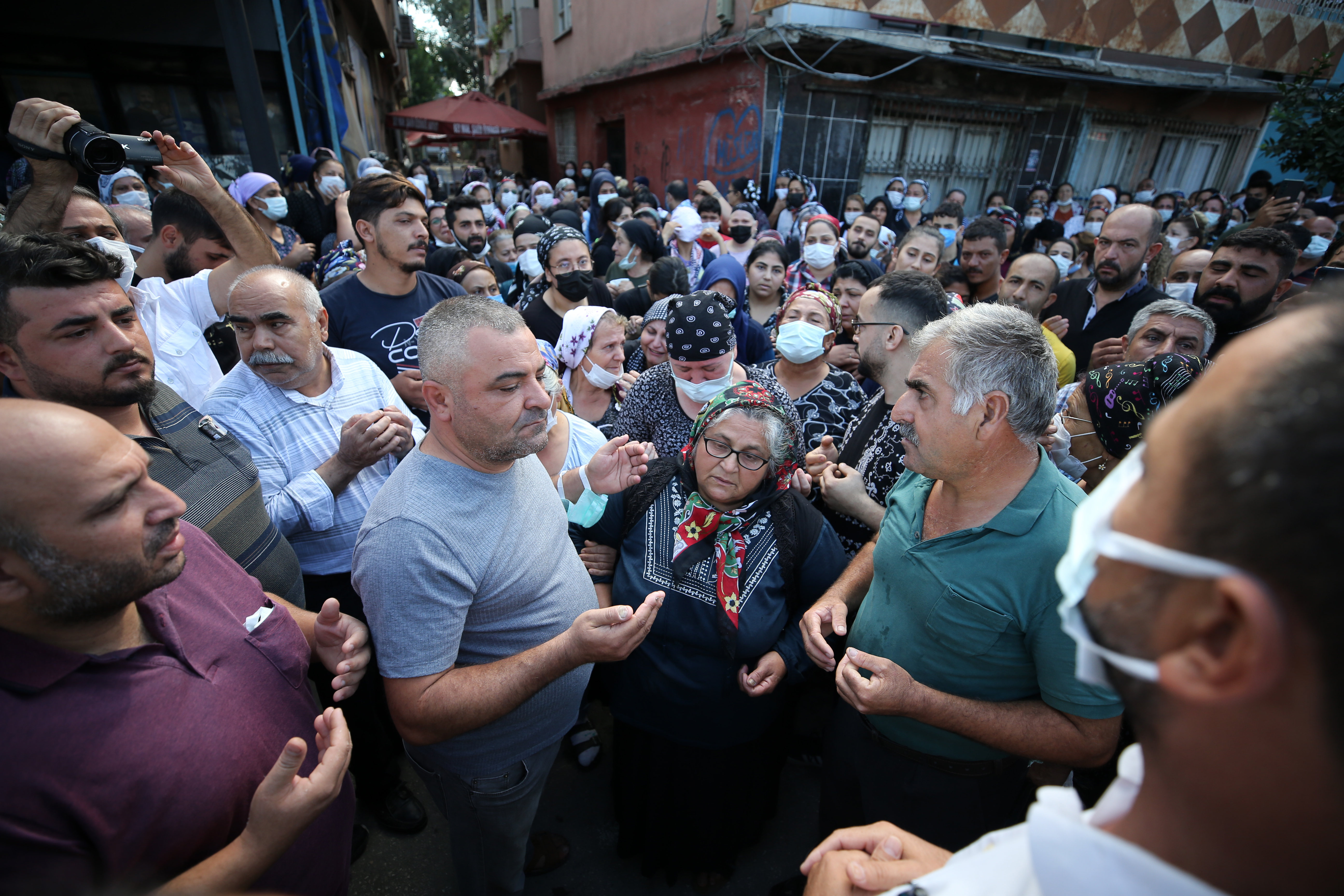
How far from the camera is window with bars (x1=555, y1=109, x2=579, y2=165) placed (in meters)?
20.7

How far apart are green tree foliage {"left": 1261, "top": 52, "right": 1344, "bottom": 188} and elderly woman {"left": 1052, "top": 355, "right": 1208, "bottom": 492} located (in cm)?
1175

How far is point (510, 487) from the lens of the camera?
1.88 metres

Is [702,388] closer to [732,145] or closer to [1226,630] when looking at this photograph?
[1226,630]

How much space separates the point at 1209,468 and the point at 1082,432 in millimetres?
2402

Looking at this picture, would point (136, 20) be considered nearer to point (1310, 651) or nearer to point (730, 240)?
point (730, 240)

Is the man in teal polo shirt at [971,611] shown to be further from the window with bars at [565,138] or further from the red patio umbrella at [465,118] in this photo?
the window with bars at [565,138]

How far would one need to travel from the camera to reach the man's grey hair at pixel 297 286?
2402 mm

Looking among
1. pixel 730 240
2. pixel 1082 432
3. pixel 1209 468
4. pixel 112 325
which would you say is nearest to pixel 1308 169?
pixel 730 240

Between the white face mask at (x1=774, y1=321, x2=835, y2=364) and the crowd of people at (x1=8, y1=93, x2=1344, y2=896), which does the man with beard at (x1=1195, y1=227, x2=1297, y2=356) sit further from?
the white face mask at (x1=774, y1=321, x2=835, y2=364)

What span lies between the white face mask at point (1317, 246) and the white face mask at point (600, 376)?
8.09 meters

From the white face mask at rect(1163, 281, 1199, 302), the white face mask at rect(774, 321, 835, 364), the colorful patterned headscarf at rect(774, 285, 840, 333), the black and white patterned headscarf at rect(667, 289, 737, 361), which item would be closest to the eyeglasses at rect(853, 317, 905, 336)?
the white face mask at rect(774, 321, 835, 364)

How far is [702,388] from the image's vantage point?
2953 millimetres

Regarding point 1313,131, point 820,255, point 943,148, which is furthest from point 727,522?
Answer: point 1313,131

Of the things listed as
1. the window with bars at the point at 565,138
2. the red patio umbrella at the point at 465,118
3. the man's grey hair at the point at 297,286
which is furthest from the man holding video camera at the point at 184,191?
the window with bars at the point at 565,138
